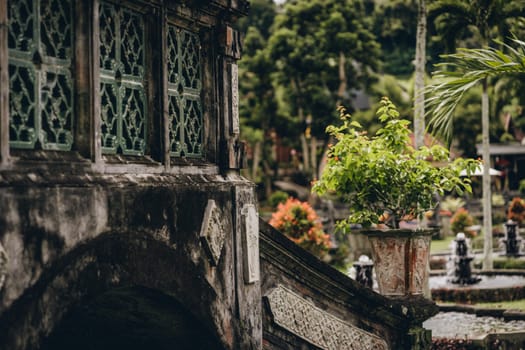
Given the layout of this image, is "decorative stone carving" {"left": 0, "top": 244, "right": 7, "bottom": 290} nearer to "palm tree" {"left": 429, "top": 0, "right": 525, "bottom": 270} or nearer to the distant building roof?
"palm tree" {"left": 429, "top": 0, "right": 525, "bottom": 270}

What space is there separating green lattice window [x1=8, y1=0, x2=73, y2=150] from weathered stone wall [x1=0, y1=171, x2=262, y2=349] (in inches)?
12.7

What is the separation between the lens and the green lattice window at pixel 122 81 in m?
5.76

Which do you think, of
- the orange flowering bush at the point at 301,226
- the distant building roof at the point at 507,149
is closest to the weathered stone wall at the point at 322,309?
the orange flowering bush at the point at 301,226

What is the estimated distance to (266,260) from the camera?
7.55 metres

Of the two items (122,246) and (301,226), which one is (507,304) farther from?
(122,246)

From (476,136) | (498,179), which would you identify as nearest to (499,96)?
(476,136)

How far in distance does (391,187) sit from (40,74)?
504 centimetres

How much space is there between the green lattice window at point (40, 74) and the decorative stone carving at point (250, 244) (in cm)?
218

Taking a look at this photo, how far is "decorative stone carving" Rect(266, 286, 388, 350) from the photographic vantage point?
7609 millimetres

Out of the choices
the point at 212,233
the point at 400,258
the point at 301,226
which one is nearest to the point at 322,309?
the point at 400,258

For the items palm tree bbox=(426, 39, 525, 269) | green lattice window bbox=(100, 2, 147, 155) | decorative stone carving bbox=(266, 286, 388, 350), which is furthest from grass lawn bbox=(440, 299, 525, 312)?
green lattice window bbox=(100, 2, 147, 155)

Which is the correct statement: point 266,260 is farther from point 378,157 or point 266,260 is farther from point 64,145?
point 64,145

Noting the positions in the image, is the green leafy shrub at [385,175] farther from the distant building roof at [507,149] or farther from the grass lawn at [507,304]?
the distant building roof at [507,149]

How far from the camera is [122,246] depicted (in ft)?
18.2
